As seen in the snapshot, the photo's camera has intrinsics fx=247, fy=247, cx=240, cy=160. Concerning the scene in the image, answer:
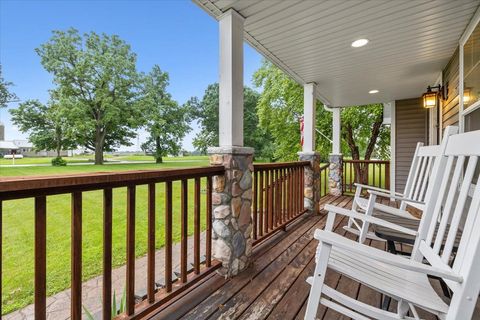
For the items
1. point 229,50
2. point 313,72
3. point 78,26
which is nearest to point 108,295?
point 229,50

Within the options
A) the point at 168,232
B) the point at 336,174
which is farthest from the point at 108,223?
the point at 336,174

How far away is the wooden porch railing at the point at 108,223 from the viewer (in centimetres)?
101

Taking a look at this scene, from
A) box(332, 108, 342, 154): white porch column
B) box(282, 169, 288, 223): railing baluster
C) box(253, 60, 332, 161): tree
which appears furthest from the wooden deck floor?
box(253, 60, 332, 161): tree

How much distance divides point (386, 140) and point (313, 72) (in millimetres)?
7049

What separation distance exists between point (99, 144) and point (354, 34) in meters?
7.17

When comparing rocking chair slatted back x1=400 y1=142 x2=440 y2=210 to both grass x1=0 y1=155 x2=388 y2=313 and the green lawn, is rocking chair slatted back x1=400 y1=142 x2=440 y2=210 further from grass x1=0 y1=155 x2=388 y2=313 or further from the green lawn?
the green lawn

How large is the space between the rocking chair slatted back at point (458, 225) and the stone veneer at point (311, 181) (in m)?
2.59

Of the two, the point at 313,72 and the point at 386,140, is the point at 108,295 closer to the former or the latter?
the point at 313,72

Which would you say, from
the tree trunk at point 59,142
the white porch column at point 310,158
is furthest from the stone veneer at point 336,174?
the tree trunk at point 59,142

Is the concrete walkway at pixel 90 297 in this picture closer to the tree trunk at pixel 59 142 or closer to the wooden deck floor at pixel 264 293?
the wooden deck floor at pixel 264 293

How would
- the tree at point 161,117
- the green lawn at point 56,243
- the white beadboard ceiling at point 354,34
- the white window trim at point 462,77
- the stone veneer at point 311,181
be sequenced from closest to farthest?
1. the white beadboard ceiling at point 354,34
2. the white window trim at point 462,77
3. the green lawn at point 56,243
4. the stone veneer at point 311,181
5. the tree at point 161,117

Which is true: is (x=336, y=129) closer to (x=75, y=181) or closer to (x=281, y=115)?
(x=281, y=115)

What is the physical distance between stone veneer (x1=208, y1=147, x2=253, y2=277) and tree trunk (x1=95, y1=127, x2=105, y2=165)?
201 inches

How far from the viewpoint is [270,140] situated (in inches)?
704
